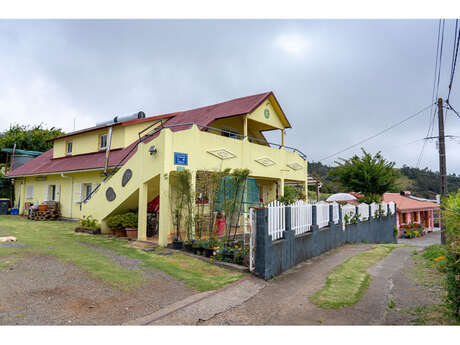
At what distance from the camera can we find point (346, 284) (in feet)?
21.8

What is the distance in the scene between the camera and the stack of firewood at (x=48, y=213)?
57.8 feet

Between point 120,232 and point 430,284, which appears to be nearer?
point 430,284

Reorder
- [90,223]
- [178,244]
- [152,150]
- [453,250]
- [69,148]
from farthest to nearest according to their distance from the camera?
[69,148]
[90,223]
[152,150]
[178,244]
[453,250]

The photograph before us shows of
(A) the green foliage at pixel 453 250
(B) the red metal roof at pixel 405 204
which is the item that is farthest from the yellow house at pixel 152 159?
(B) the red metal roof at pixel 405 204

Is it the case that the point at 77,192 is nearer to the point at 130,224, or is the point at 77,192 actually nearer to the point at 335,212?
the point at 130,224

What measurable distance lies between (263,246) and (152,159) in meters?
5.25

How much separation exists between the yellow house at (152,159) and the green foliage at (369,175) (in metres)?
7.72

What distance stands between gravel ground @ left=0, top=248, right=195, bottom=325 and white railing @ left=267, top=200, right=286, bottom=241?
8.16 ft

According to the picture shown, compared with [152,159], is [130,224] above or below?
below

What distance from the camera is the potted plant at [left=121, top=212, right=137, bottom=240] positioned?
11375 mm

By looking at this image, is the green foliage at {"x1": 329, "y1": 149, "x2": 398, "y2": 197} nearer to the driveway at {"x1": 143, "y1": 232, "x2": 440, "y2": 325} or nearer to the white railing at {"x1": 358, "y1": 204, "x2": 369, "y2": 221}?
the white railing at {"x1": 358, "y1": 204, "x2": 369, "y2": 221}

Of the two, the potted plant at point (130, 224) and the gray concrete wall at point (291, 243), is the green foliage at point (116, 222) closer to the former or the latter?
the potted plant at point (130, 224)

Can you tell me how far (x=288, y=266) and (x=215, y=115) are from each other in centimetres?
875

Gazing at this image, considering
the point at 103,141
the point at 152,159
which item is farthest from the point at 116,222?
the point at 103,141
